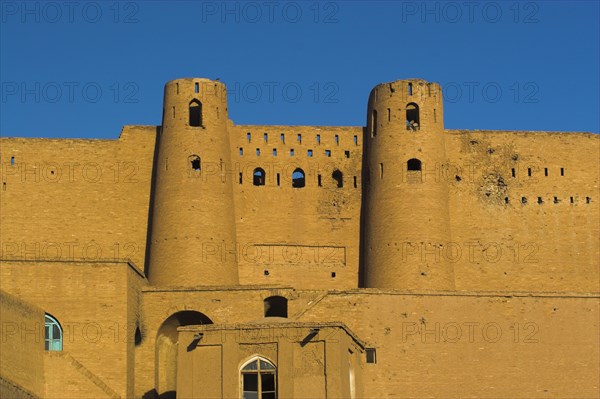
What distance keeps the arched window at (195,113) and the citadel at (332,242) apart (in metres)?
0.04

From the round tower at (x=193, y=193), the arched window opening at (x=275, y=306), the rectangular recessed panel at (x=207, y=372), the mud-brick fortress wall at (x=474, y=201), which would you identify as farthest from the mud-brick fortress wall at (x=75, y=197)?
the rectangular recessed panel at (x=207, y=372)

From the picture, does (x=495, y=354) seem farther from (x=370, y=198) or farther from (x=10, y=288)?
(x=10, y=288)

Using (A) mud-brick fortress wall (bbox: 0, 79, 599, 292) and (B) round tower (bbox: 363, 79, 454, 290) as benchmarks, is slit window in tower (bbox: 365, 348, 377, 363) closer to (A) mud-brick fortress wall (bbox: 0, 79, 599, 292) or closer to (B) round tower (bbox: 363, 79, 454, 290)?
(B) round tower (bbox: 363, 79, 454, 290)

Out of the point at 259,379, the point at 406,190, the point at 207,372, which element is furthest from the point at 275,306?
the point at 259,379

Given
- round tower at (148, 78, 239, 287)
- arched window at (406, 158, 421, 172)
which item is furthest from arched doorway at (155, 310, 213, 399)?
arched window at (406, 158, 421, 172)

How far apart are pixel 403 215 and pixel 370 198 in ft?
4.83

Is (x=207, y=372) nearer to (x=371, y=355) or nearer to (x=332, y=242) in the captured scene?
(x=371, y=355)

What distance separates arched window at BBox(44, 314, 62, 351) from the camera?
3406 centimetres

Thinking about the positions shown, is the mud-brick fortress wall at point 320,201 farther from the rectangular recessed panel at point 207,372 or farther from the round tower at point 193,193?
the rectangular recessed panel at point 207,372

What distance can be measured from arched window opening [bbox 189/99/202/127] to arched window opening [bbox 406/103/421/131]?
5.69m

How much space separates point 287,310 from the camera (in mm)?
37000

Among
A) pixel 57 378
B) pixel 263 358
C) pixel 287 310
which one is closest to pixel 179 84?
pixel 287 310

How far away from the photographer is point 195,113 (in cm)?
4219

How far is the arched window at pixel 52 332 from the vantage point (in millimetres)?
34062
